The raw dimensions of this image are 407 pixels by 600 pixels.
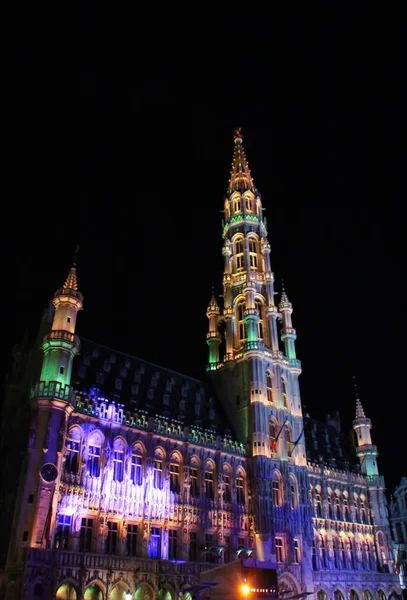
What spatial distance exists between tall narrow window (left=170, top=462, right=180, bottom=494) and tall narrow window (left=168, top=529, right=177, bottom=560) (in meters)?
3.57

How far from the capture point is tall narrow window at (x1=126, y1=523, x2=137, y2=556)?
147ft

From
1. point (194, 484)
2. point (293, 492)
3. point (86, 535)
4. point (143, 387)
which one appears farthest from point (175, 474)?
point (293, 492)

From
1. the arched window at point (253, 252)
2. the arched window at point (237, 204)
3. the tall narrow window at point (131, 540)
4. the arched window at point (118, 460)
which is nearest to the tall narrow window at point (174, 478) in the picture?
the tall narrow window at point (131, 540)

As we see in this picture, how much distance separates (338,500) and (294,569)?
1644 cm

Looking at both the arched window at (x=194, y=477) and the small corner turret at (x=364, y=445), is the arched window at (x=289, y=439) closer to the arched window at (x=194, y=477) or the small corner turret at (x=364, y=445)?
the arched window at (x=194, y=477)

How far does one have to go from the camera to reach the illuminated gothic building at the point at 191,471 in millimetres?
40438

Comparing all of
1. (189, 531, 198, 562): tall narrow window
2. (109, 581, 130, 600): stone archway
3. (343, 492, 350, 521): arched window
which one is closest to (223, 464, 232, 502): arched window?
(189, 531, 198, 562): tall narrow window

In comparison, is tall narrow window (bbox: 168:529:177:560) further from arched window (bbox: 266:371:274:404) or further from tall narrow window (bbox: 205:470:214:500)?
arched window (bbox: 266:371:274:404)

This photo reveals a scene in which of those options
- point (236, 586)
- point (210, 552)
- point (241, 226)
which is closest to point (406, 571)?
point (210, 552)

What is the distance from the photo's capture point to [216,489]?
5322 cm

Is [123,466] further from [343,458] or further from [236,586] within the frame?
[343,458]

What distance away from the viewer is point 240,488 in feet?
184

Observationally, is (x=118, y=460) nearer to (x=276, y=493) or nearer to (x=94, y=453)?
(x=94, y=453)

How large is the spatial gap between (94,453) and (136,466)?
4.53 m
